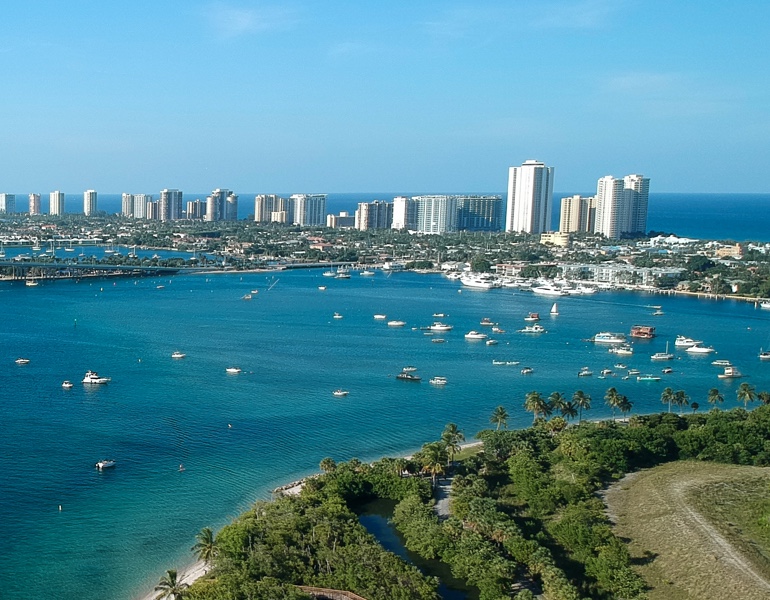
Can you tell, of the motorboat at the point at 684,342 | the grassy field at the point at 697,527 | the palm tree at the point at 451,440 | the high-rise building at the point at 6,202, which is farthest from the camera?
the high-rise building at the point at 6,202

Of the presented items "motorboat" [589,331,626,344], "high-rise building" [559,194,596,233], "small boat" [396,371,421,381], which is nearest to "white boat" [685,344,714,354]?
"motorboat" [589,331,626,344]

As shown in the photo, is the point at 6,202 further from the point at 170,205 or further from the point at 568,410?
the point at 568,410

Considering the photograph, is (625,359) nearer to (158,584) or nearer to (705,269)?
(158,584)

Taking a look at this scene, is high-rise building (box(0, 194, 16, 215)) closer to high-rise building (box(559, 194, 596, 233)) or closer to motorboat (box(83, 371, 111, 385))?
high-rise building (box(559, 194, 596, 233))

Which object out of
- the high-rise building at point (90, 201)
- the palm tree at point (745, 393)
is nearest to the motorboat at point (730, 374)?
the palm tree at point (745, 393)

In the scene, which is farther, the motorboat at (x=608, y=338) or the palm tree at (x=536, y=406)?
the motorboat at (x=608, y=338)

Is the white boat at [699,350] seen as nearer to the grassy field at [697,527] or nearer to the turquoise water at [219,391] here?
the turquoise water at [219,391]
